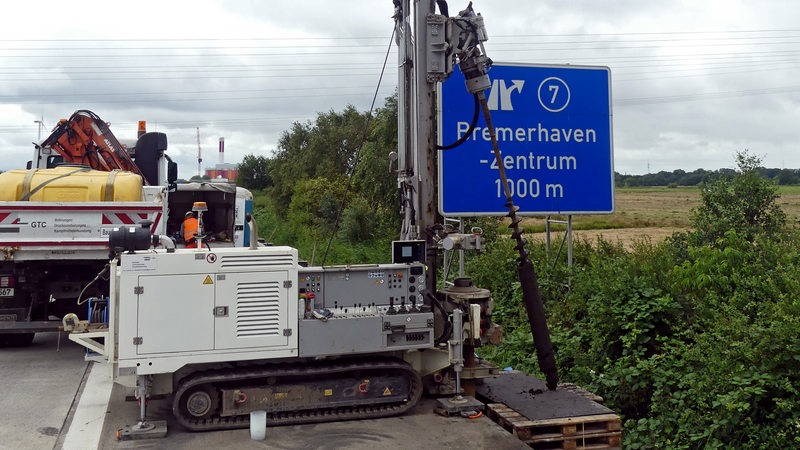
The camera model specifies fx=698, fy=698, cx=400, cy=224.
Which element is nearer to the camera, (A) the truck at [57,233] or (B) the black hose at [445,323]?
(B) the black hose at [445,323]

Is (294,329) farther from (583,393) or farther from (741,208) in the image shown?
(741,208)

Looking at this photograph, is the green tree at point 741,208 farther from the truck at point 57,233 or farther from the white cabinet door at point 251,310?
the truck at point 57,233

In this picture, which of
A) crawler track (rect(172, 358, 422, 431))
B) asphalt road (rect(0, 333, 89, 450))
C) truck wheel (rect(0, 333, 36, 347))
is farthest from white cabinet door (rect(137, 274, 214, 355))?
truck wheel (rect(0, 333, 36, 347))

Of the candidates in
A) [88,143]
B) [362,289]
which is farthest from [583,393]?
[88,143]

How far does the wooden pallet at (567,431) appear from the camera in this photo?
6.06 m

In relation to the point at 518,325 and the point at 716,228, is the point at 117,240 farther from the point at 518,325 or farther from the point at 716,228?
the point at 716,228

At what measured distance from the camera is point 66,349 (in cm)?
1042

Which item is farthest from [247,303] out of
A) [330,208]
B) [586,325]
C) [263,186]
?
[263,186]

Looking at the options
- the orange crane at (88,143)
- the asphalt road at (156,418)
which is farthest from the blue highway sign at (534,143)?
the orange crane at (88,143)

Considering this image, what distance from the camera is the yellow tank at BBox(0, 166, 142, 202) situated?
10.0m

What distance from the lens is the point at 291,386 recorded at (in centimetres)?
Result: 640

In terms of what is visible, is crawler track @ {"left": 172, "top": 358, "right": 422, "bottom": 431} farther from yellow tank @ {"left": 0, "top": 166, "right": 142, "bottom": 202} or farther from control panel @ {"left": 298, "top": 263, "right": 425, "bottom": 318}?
yellow tank @ {"left": 0, "top": 166, "right": 142, "bottom": 202}

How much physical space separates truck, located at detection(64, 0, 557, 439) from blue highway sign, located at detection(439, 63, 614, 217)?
2.25 meters

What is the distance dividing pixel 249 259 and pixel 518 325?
18.0 ft
